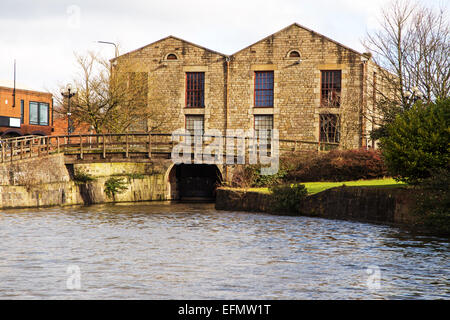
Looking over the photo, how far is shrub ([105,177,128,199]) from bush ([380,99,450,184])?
1617 centimetres

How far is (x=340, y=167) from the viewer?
27.8 metres

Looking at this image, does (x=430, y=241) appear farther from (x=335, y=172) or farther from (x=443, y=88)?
(x=443, y=88)

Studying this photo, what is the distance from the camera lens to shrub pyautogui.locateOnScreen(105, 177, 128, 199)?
1250 inches

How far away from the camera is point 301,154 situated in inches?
1225

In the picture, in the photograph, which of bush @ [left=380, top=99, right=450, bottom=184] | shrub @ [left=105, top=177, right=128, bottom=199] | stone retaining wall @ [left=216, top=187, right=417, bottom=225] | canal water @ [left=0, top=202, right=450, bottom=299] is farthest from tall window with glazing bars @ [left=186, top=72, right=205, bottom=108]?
bush @ [left=380, top=99, right=450, bottom=184]

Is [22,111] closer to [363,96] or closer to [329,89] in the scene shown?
[329,89]

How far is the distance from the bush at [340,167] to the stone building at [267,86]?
7.79m

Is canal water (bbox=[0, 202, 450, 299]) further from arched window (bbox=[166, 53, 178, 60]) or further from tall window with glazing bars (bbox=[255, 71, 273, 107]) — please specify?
arched window (bbox=[166, 53, 178, 60])

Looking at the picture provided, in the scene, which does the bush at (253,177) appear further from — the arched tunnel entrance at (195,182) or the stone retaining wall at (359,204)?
the arched tunnel entrance at (195,182)

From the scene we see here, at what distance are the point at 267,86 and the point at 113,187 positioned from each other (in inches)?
490

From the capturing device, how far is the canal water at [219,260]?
9.86 metres

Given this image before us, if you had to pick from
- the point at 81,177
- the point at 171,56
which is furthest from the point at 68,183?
the point at 171,56

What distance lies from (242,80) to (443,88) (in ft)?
45.5
